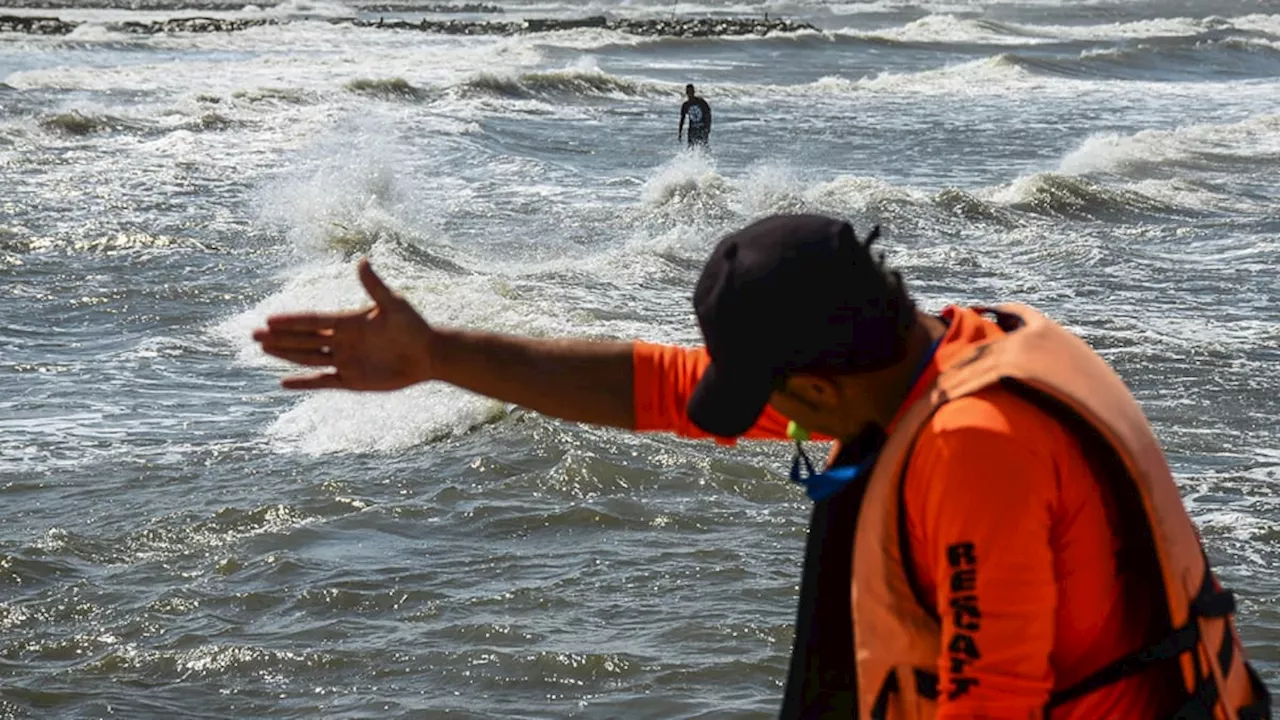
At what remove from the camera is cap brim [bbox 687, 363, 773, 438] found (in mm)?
2109

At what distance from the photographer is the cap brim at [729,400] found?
2109 mm

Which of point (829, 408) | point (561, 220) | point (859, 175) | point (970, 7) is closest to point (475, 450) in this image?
point (829, 408)

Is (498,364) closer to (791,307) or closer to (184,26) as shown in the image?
(791,307)

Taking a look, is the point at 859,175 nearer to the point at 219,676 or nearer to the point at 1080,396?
the point at 219,676

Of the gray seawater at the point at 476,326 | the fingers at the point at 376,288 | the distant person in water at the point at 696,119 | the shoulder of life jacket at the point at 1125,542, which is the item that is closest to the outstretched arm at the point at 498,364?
the fingers at the point at 376,288

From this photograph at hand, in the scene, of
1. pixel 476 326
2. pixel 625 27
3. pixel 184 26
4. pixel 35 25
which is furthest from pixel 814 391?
pixel 625 27

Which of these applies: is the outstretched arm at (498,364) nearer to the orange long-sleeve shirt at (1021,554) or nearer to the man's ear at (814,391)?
the man's ear at (814,391)

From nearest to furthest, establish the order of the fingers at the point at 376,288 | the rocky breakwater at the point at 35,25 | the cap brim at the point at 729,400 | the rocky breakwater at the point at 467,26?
the cap brim at the point at 729,400 → the fingers at the point at 376,288 → the rocky breakwater at the point at 35,25 → the rocky breakwater at the point at 467,26

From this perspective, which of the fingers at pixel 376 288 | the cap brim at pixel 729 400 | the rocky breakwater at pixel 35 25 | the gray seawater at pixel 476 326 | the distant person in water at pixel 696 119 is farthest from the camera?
the rocky breakwater at pixel 35 25

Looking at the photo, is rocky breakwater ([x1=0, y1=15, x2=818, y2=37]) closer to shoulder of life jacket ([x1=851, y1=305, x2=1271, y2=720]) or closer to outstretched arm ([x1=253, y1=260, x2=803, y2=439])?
outstretched arm ([x1=253, y1=260, x2=803, y2=439])

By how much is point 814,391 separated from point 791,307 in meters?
0.18

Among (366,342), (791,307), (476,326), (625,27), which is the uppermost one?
(791,307)

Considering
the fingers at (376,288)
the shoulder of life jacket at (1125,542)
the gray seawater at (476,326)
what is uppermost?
the fingers at (376,288)

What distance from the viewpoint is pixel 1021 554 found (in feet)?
6.51
